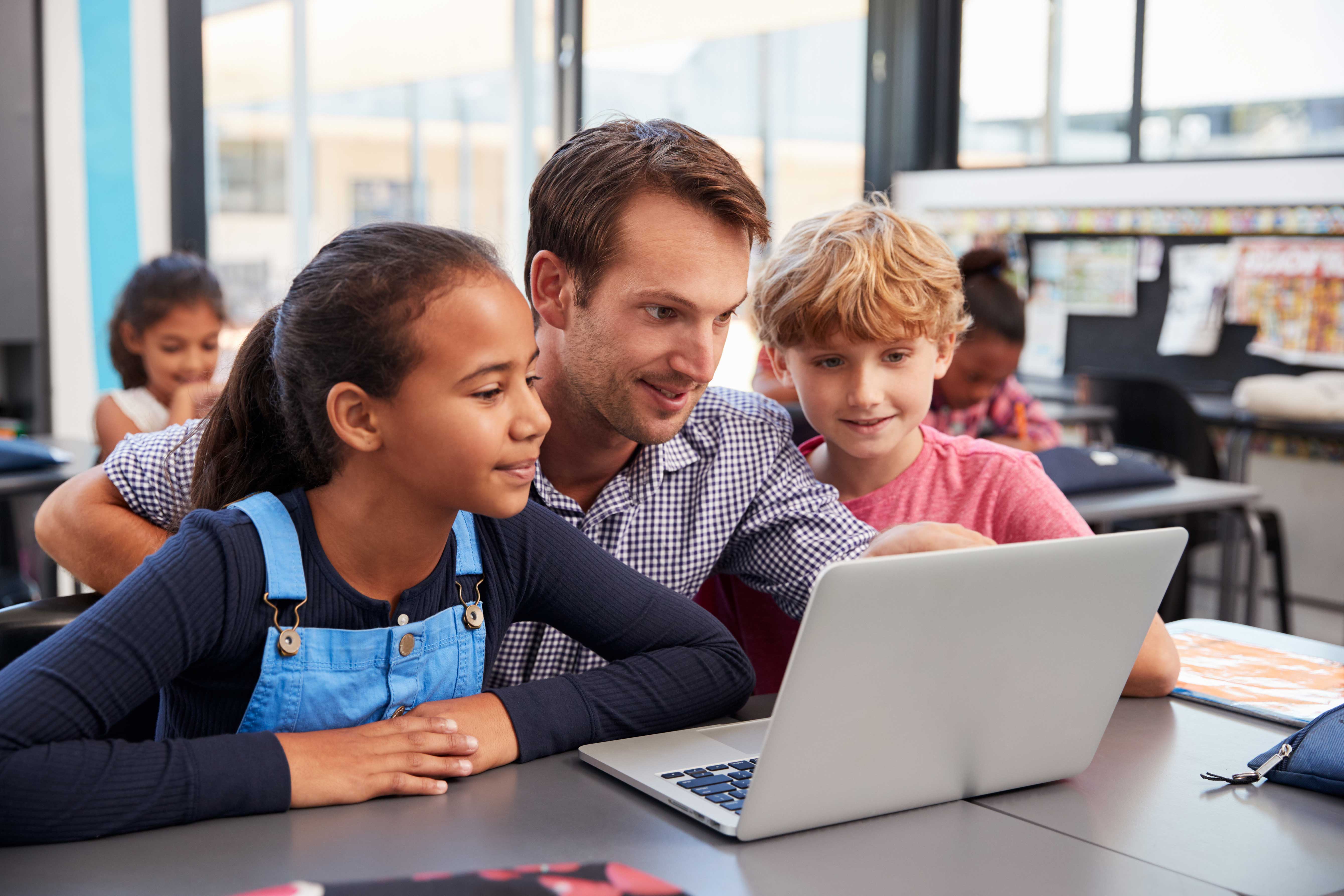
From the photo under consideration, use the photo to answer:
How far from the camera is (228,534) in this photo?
2.95 ft

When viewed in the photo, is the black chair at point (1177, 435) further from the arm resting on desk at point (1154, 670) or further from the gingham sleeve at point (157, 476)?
the gingham sleeve at point (157, 476)

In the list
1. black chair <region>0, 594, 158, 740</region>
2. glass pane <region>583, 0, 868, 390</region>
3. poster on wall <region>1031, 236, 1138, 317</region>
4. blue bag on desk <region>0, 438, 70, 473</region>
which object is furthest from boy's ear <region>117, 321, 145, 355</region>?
poster on wall <region>1031, 236, 1138, 317</region>

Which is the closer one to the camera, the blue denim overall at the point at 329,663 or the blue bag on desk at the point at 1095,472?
the blue denim overall at the point at 329,663

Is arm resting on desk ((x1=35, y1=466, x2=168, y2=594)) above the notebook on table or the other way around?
above

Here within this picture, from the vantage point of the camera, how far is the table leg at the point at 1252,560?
8.73 ft

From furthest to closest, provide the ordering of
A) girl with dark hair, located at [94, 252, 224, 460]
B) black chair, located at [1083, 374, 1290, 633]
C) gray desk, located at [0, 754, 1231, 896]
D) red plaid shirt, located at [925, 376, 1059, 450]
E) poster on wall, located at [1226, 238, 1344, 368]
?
poster on wall, located at [1226, 238, 1344, 368] → black chair, located at [1083, 374, 1290, 633] → red plaid shirt, located at [925, 376, 1059, 450] → girl with dark hair, located at [94, 252, 224, 460] → gray desk, located at [0, 754, 1231, 896]

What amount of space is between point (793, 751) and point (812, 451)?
84 centimetres

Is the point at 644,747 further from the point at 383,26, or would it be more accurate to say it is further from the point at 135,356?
A: the point at 383,26

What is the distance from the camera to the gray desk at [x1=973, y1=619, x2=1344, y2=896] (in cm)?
79

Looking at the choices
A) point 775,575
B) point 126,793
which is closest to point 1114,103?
point 775,575

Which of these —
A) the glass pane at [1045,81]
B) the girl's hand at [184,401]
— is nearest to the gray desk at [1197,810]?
the girl's hand at [184,401]

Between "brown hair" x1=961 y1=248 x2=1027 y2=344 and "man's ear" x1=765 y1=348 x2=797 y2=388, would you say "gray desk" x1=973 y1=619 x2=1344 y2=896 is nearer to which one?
"man's ear" x1=765 y1=348 x2=797 y2=388

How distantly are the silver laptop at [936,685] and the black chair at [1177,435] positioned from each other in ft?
7.40

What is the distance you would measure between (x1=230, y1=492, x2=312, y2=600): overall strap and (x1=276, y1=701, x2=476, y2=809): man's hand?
0.10 metres
